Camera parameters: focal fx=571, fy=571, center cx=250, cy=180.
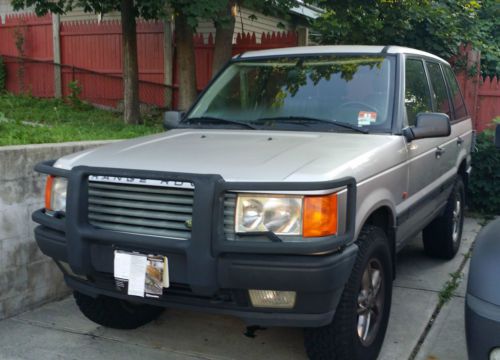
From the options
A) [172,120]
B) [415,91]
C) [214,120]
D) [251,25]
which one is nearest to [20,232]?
[172,120]

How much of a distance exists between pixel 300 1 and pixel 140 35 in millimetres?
4346

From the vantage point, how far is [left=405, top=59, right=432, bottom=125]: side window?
4144 millimetres

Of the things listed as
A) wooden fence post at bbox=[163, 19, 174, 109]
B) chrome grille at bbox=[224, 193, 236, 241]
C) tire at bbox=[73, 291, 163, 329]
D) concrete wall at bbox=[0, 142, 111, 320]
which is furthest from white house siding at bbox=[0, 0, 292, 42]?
chrome grille at bbox=[224, 193, 236, 241]

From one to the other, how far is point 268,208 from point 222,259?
12.8 inches

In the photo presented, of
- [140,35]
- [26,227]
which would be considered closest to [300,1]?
[140,35]

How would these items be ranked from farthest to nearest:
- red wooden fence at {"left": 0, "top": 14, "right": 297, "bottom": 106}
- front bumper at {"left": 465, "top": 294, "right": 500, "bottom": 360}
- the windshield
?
red wooden fence at {"left": 0, "top": 14, "right": 297, "bottom": 106} < the windshield < front bumper at {"left": 465, "top": 294, "right": 500, "bottom": 360}

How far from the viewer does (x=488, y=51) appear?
10305 millimetres

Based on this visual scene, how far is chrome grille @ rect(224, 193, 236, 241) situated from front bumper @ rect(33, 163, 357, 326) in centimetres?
5

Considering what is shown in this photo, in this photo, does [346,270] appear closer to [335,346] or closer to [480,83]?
[335,346]

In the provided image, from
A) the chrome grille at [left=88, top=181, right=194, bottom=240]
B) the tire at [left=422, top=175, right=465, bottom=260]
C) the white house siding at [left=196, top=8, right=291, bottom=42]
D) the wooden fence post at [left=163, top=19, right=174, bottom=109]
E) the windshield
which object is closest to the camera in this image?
the chrome grille at [left=88, top=181, right=194, bottom=240]

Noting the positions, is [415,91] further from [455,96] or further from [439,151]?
[455,96]

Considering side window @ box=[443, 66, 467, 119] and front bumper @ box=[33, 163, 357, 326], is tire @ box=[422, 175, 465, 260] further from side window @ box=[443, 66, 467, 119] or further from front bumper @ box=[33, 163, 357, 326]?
front bumper @ box=[33, 163, 357, 326]

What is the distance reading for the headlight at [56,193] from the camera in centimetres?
329

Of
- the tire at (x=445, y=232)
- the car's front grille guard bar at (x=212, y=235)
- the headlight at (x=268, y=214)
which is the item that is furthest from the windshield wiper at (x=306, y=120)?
the tire at (x=445, y=232)
